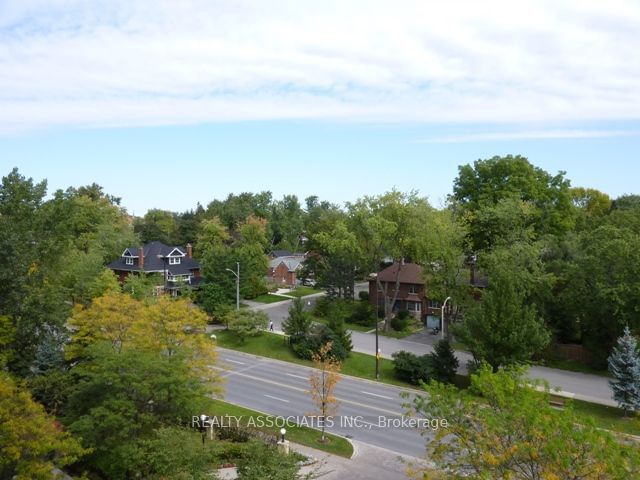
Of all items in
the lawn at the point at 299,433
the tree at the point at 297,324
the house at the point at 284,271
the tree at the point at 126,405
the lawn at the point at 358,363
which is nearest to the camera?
the tree at the point at 126,405

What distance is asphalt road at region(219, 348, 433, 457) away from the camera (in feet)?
94.2

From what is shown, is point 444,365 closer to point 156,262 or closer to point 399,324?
point 399,324

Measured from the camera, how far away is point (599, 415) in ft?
106

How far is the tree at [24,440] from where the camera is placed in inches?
725

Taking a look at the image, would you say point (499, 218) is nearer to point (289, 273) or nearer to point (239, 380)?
point (239, 380)

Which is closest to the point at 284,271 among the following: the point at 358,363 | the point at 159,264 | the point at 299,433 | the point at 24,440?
the point at 159,264

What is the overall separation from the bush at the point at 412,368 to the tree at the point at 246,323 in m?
13.2

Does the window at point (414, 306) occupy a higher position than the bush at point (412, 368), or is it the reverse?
the window at point (414, 306)

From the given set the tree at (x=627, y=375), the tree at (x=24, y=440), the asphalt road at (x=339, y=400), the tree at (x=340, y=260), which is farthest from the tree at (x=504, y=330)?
the tree at (x=24, y=440)

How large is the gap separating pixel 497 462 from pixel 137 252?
60.5 m

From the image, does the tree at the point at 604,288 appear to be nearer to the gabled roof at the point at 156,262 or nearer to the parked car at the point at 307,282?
the parked car at the point at 307,282

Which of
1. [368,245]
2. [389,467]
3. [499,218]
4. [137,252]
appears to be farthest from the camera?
[137,252]

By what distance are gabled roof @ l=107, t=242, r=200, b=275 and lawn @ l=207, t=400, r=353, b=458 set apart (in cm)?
3769

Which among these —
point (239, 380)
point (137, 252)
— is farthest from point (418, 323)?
point (137, 252)
